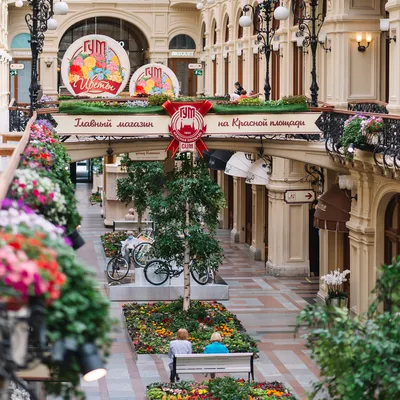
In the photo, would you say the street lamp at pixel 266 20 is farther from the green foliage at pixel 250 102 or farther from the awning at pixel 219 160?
the awning at pixel 219 160

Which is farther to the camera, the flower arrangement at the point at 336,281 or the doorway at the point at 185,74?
the doorway at the point at 185,74

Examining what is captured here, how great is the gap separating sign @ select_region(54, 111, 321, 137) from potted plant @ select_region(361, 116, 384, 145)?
4087mm

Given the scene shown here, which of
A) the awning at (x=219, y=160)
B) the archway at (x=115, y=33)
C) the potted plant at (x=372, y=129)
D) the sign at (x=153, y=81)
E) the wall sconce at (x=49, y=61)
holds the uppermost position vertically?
the archway at (x=115, y=33)

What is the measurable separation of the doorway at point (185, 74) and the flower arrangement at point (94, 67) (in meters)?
29.2

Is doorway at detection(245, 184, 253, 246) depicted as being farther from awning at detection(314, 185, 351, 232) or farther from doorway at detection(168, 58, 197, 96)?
doorway at detection(168, 58, 197, 96)

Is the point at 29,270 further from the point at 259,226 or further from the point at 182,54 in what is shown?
the point at 182,54

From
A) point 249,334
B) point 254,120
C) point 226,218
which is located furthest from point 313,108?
point 226,218

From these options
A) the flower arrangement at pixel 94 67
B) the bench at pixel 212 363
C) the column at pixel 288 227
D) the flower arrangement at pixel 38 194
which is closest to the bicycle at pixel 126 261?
the column at pixel 288 227

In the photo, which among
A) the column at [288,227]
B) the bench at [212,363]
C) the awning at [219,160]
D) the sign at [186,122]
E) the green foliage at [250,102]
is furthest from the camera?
the awning at [219,160]

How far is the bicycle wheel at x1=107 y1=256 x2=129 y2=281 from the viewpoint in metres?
28.1

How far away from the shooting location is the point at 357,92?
25.4 metres

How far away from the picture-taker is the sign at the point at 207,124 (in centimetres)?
2345

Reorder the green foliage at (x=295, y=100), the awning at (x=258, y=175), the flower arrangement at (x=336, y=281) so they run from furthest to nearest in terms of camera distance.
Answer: the awning at (x=258, y=175)
the green foliage at (x=295, y=100)
the flower arrangement at (x=336, y=281)

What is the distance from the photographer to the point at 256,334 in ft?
74.0
